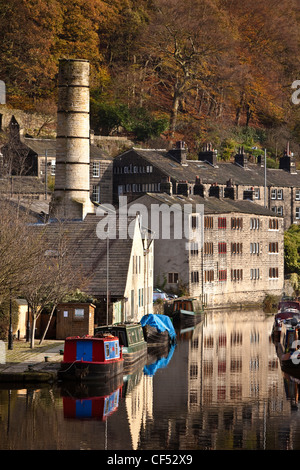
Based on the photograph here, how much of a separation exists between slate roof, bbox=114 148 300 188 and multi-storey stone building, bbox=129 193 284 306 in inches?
137

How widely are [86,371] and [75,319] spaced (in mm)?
9634

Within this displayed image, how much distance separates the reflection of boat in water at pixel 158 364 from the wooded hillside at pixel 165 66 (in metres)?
53.2

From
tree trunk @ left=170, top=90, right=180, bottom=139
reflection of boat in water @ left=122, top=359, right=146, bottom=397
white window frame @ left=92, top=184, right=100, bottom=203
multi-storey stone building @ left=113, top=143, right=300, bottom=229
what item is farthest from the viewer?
tree trunk @ left=170, top=90, right=180, bottom=139

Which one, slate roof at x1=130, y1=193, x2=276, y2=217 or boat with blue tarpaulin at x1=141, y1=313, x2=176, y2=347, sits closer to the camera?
boat with blue tarpaulin at x1=141, y1=313, x2=176, y2=347

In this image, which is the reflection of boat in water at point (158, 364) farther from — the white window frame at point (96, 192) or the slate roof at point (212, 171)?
the white window frame at point (96, 192)

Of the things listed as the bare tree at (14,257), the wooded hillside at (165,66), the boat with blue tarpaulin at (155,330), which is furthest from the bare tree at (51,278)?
the wooded hillside at (165,66)

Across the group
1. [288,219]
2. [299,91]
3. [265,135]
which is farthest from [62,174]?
[299,91]

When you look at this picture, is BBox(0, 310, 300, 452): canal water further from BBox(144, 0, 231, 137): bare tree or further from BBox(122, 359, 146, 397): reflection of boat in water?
Answer: BBox(144, 0, 231, 137): bare tree

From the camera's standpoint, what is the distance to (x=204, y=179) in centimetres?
9719

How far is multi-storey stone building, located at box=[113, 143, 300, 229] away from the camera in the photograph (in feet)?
311

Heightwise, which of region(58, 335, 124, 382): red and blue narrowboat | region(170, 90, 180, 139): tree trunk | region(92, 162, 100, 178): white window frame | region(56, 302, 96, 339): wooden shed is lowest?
region(58, 335, 124, 382): red and blue narrowboat

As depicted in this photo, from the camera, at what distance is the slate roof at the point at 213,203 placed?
276 ft

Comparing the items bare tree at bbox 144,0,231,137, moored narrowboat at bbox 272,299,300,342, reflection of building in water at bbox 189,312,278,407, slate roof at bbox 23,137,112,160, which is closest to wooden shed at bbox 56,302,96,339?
reflection of building in water at bbox 189,312,278,407

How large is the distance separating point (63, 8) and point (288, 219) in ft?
109
